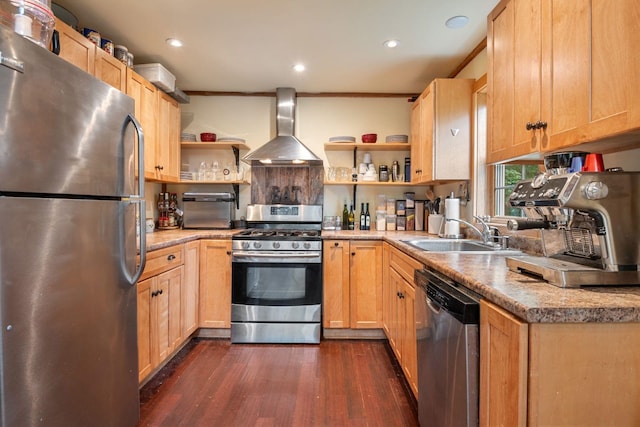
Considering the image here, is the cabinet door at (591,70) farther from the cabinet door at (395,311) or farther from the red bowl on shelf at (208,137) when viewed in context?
the red bowl on shelf at (208,137)

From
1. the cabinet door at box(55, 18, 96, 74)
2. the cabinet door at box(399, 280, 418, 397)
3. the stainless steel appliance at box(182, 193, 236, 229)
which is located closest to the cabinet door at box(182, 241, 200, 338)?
the stainless steel appliance at box(182, 193, 236, 229)

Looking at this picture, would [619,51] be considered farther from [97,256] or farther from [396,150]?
[396,150]

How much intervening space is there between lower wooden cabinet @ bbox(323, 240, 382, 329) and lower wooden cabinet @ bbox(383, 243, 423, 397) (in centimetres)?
13

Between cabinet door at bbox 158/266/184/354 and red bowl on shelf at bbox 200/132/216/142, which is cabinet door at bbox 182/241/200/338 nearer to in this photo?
cabinet door at bbox 158/266/184/354

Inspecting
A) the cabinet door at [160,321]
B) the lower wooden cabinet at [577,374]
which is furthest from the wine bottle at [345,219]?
the lower wooden cabinet at [577,374]

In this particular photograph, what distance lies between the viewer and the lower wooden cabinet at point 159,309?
6.63 feet

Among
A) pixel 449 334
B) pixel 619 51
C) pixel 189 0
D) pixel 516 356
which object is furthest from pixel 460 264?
pixel 189 0

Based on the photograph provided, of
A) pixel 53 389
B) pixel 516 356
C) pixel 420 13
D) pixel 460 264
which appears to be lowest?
pixel 53 389

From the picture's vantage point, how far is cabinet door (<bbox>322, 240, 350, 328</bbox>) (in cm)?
291

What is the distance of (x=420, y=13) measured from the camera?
6.89 feet

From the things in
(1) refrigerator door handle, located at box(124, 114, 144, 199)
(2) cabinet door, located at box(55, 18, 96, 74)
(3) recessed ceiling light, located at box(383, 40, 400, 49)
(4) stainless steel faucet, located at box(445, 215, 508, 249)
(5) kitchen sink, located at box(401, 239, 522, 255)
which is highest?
(3) recessed ceiling light, located at box(383, 40, 400, 49)

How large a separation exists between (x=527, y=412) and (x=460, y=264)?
2.22 feet

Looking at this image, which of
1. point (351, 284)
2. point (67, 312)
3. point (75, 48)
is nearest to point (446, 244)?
point (351, 284)

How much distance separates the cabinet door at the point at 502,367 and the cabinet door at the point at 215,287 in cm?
224
